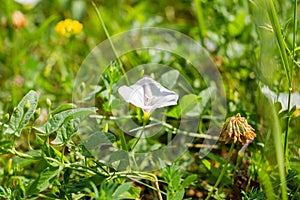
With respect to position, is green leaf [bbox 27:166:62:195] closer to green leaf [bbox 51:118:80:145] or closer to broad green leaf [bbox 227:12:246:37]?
green leaf [bbox 51:118:80:145]

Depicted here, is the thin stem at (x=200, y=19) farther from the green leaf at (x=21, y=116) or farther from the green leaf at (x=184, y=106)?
the green leaf at (x=21, y=116)

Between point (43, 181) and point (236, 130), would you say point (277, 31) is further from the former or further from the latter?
point (43, 181)

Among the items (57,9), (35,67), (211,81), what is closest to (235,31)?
(211,81)

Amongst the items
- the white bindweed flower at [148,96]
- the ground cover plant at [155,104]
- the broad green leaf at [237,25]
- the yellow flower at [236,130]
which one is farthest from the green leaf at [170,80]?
the broad green leaf at [237,25]

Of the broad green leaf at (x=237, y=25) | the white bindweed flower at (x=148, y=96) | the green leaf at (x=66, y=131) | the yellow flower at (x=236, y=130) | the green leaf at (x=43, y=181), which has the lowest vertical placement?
the green leaf at (x=43, y=181)

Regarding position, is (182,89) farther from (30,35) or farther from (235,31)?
(30,35)

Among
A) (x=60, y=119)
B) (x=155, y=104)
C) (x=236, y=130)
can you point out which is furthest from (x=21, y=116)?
(x=236, y=130)
